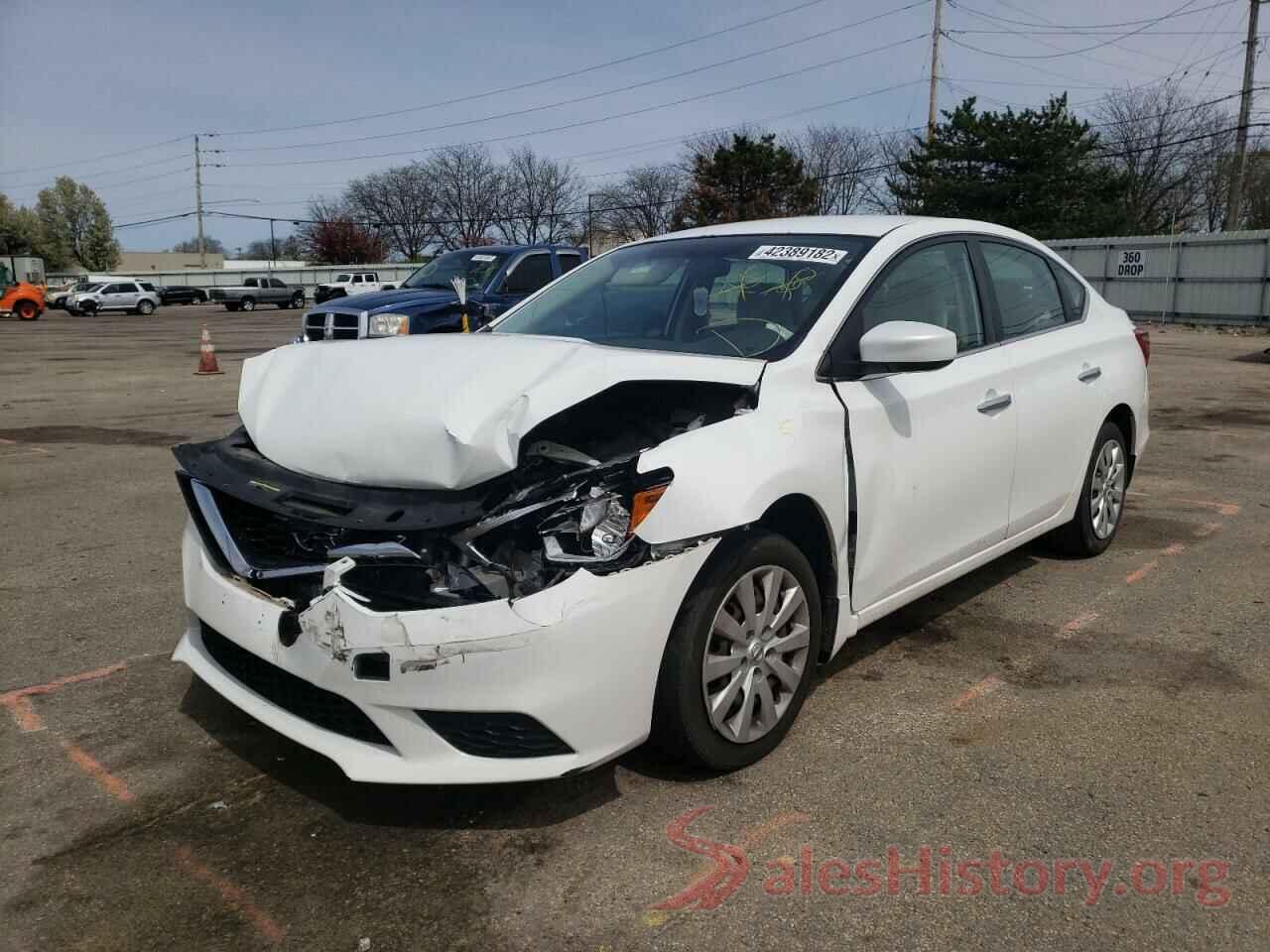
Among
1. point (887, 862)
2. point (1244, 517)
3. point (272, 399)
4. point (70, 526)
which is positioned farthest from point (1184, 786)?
point (70, 526)

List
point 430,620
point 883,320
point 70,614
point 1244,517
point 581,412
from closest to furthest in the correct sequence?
point 430,620
point 581,412
point 883,320
point 70,614
point 1244,517

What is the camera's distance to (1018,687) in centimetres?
369

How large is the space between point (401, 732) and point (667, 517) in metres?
0.88

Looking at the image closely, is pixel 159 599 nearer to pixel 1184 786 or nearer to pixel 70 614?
pixel 70 614

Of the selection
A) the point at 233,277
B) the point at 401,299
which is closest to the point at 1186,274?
the point at 401,299

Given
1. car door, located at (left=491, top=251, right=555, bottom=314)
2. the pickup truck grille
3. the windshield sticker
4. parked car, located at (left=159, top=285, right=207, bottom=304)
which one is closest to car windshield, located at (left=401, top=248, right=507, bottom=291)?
car door, located at (left=491, top=251, right=555, bottom=314)

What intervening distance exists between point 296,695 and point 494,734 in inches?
24.0

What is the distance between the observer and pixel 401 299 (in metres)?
10.9

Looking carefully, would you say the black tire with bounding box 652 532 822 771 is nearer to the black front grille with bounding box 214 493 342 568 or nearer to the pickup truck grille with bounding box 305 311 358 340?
the black front grille with bounding box 214 493 342 568

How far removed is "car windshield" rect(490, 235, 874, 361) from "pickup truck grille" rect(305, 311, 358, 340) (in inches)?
264

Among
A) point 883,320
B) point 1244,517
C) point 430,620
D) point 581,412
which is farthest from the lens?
point 1244,517

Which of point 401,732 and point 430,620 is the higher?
point 430,620

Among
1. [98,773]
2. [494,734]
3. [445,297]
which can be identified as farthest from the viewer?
[445,297]

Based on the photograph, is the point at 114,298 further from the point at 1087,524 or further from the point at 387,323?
the point at 1087,524
